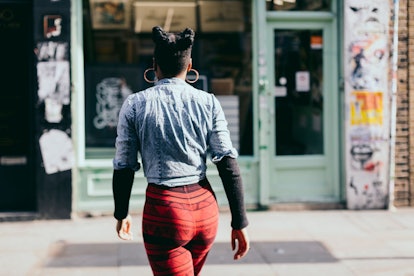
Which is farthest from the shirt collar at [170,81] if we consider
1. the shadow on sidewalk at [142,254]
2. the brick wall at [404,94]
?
the brick wall at [404,94]

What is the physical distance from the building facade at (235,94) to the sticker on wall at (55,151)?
1cm

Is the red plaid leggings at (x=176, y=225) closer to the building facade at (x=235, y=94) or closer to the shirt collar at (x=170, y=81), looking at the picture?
the shirt collar at (x=170, y=81)

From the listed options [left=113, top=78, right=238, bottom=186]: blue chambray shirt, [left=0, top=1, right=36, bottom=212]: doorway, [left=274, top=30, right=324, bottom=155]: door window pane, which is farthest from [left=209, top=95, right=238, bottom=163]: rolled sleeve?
[left=274, top=30, right=324, bottom=155]: door window pane

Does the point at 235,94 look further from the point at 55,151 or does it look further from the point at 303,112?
the point at 55,151

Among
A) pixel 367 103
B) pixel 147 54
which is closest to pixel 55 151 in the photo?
pixel 147 54

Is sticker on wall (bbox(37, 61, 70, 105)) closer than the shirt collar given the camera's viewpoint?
No

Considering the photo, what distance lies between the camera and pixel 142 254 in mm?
6691

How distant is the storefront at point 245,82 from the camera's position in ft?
27.9

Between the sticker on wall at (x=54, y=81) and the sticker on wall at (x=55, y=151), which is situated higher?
the sticker on wall at (x=54, y=81)

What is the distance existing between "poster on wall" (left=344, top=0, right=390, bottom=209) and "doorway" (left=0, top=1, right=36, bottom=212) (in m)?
3.84

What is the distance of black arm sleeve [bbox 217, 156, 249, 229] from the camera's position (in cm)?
355

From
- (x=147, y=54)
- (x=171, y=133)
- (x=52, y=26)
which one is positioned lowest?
(x=171, y=133)

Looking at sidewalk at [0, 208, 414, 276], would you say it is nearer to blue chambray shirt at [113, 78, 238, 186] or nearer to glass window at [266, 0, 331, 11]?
glass window at [266, 0, 331, 11]

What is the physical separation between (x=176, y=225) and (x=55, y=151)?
5.06m
